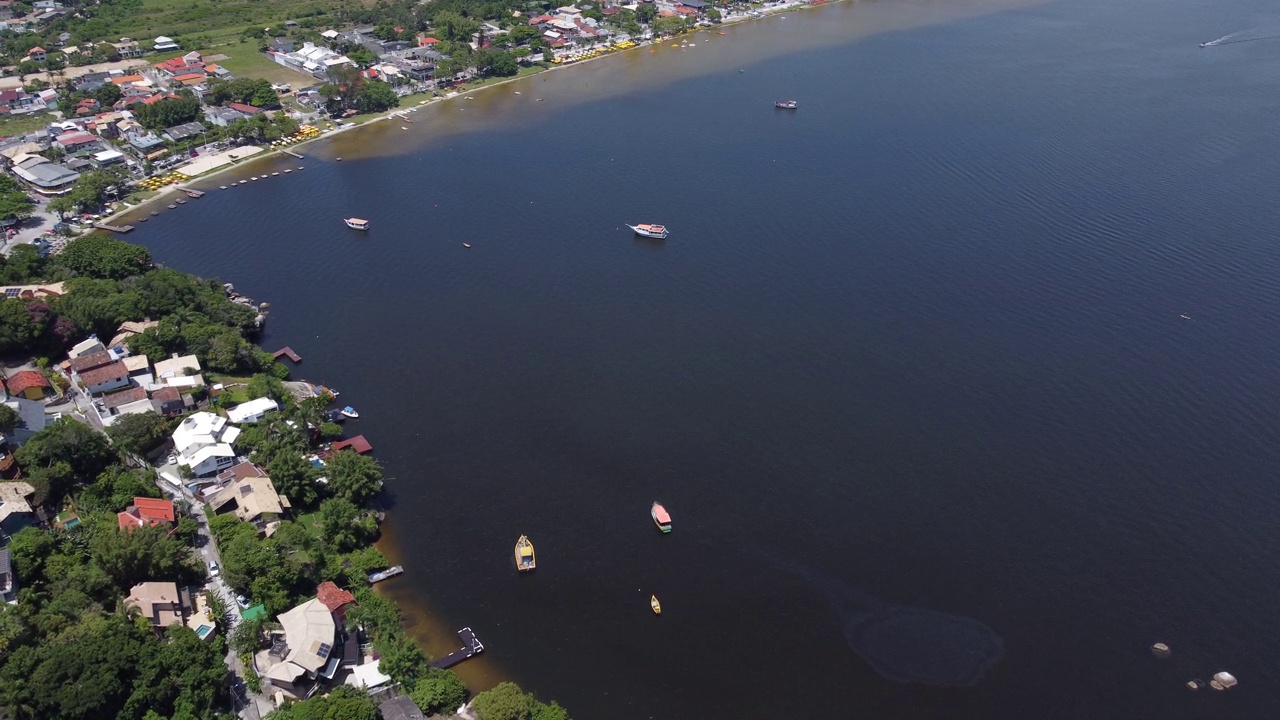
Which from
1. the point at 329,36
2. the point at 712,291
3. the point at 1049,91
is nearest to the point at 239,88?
the point at 329,36

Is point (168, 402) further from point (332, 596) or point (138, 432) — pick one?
point (332, 596)

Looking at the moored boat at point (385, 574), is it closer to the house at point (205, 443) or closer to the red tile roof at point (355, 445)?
Answer: the red tile roof at point (355, 445)

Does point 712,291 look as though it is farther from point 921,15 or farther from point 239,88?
point 921,15

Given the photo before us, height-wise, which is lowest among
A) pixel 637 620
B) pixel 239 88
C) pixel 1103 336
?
pixel 637 620

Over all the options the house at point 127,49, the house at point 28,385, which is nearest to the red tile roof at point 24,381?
the house at point 28,385

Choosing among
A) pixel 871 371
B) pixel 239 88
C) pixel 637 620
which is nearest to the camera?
pixel 637 620

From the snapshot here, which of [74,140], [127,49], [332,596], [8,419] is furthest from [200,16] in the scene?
[332,596]
